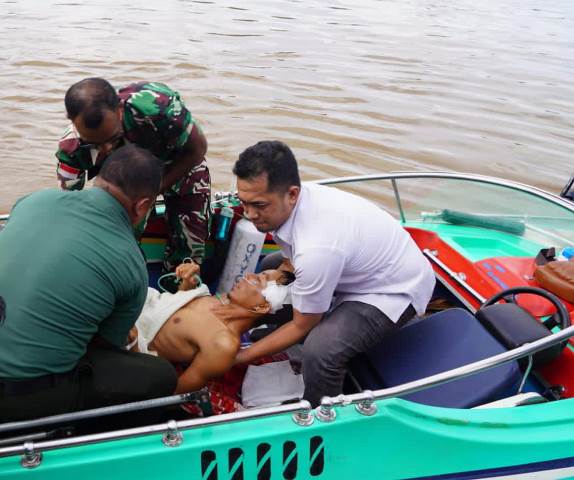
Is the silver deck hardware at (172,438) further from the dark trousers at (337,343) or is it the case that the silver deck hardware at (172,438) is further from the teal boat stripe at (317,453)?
the dark trousers at (337,343)

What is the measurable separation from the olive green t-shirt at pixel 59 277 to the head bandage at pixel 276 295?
0.84m

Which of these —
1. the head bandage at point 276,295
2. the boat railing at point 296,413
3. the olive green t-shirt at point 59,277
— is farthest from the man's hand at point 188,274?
the boat railing at point 296,413

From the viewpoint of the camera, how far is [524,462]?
210 cm

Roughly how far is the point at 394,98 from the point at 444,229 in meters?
6.79

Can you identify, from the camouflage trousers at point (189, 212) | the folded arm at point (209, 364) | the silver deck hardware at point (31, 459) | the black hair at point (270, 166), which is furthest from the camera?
the camouflage trousers at point (189, 212)

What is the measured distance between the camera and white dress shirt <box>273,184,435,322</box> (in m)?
2.16

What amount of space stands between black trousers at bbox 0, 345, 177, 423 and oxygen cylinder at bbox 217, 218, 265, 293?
4.34 feet

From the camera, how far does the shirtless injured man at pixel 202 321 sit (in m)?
2.35

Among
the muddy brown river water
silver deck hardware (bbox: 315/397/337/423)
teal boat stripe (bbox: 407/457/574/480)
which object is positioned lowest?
the muddy brown river water

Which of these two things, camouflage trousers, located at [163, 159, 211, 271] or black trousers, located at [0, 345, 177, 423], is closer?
black trousers, located at [0, 345, 177, 423]

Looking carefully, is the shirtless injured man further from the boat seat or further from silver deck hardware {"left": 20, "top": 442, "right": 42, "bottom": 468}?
silver deck hardware {"left": 20, "top": 442, "right": 42, "bottom": 468}

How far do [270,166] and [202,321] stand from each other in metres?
0.80

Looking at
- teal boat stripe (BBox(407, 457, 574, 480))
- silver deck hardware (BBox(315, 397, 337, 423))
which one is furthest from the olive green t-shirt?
teal boat stripe (BBox(407, 457, 574, 480))

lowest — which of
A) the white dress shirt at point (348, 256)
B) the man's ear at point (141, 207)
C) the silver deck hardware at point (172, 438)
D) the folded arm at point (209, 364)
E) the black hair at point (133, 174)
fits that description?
the folded arm at point (209, 364)
